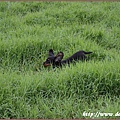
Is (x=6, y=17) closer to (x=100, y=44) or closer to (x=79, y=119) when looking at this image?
(x=100, y=44)

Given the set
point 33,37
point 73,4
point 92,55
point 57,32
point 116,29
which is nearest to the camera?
point 92,55

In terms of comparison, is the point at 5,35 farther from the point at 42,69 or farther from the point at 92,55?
the point at 92,55

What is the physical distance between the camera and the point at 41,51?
170 inches

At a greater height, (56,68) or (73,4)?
(73,4)

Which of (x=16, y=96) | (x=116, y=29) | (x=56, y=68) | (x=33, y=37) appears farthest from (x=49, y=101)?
(x=116, y=29)

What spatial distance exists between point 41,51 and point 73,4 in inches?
93.6

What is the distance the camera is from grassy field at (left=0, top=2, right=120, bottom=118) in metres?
2.99

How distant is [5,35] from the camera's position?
4812 millimetres

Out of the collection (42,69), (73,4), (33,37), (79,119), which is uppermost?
(73,4)

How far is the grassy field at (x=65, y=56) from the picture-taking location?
9.80 feet

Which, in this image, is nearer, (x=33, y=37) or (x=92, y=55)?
(x=92, y=55)

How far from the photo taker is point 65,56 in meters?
4.22

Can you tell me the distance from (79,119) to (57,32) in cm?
237

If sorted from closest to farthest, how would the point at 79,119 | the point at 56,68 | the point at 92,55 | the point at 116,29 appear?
the point at 79,119
the point at 56,68
the point at 92,55
the point at 116,29
